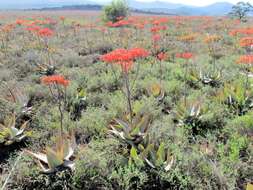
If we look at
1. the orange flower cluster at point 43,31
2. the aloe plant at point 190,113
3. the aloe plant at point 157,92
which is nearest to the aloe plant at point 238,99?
the aloe plant at point 190,113

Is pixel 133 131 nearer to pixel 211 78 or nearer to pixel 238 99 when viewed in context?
pixel 238 99

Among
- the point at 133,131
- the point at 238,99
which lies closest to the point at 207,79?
the point at 238,99

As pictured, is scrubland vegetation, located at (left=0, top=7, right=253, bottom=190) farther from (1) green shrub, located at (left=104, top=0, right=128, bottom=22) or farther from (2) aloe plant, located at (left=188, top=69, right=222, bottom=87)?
(1) green shrub, located at (left=104, top=0, right=128, bottom=22)

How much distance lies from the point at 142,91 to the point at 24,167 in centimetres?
373

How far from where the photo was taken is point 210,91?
7.23 meters

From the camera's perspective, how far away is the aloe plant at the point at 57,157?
4070mm

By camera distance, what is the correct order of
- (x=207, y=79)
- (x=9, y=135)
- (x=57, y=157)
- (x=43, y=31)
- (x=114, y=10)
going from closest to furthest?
1. (x=57, y=157)
2. (x=9, y=135)
3. (x=43, y=31)
4. (x=207, y=79)
5. (x=114, y=10)

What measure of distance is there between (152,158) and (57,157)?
1.29 metres

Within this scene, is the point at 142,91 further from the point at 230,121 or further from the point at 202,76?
the point at 230,121

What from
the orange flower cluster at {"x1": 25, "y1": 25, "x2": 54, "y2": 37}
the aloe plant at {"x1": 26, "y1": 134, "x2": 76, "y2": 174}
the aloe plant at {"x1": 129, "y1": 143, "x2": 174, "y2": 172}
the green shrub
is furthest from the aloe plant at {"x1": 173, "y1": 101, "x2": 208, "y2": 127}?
the green shrub

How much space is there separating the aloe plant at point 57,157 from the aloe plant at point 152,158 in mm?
869

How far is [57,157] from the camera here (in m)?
4.07

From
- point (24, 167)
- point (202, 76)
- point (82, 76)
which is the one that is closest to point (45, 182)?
point (24, 167)

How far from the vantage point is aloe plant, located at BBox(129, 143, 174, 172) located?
4.08 m
